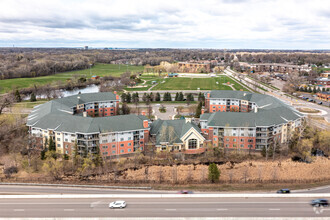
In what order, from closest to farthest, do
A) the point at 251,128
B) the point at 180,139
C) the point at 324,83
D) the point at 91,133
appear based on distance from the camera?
1. the point at 91,133
2. the point at 180,139
3. the point at 251,128
4. the point at 324,83

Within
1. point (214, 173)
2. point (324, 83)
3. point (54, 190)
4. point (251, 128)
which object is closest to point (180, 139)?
point (214, 173)

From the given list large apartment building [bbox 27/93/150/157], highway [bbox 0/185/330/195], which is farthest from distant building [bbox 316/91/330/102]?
large apartment building [bbox 27/93/150/157]

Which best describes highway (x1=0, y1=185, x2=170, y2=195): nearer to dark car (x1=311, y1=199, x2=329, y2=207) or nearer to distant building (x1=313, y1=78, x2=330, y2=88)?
dark car (x1=311, y1=199, x2=329, y2=207)

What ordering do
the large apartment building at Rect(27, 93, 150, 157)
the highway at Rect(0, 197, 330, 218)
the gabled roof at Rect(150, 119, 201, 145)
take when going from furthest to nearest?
the gabled roof at Rect(150, 119, 201, 145)
the large apartment building at Rect(27, 93, 150, 157)
the highway at Rect(0, 197, 330, 218)

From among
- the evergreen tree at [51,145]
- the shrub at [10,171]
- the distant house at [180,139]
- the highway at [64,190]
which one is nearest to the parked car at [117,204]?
the highway at [64,190]

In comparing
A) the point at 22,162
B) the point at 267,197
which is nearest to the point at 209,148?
the point at 267,197

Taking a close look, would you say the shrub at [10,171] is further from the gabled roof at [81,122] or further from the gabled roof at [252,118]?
the gabled roof at [252,118]

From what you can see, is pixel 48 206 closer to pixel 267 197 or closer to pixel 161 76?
pixel 267 197

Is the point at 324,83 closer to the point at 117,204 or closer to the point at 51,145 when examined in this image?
the point at 51,145

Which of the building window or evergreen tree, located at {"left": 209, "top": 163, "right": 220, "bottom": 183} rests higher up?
the building window
